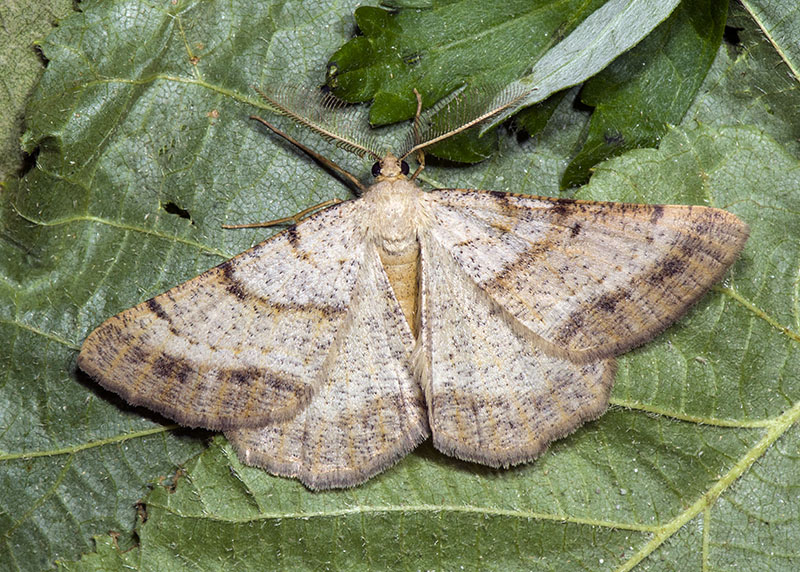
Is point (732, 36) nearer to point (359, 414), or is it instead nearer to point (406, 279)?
point (406, 279)

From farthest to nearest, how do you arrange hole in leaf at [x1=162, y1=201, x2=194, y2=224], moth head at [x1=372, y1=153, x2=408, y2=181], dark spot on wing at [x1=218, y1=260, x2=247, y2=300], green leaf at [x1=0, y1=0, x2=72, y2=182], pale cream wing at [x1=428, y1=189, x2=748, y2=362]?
green leaf at [x1=0, y1=0, x2=72, y2=182] < hole in leaf at [x1=162, y1=201, x2=194, y2=224] < moth head at [x1=372, y1=153, x2=408, y2=181] < dark spot on wing at [x1=218, y1=260, x2=247, y2=300] < pale cream wing at [x1=428, y1=189, x2=748, y2=362]

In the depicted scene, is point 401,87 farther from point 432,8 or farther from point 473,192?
point 473,192

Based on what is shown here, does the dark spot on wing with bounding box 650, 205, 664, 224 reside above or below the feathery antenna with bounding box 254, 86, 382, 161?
below

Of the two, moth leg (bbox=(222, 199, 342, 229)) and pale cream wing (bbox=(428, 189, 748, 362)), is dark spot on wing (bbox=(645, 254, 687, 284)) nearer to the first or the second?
pale cream wing (bbox=(428, 189, 748, 362))

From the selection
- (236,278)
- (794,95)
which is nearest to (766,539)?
(794,95)

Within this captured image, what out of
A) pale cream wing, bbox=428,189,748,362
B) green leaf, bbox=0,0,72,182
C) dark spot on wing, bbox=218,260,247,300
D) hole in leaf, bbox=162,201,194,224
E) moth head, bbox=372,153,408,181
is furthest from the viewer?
green leaf, bbox=0,0,72,182

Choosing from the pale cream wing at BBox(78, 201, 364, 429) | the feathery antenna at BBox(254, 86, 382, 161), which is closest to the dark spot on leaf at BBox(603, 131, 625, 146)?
the feathery antenna at BBox(254, 86, 382, 161)
